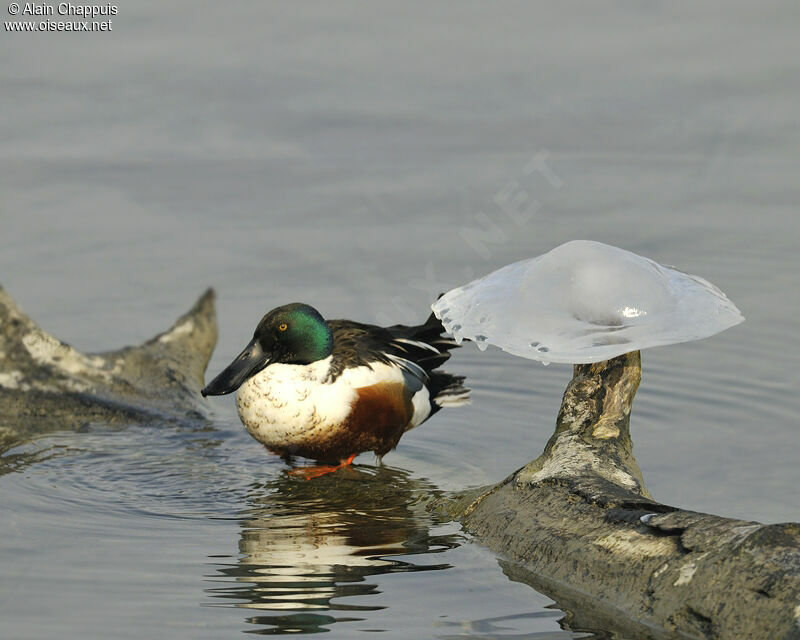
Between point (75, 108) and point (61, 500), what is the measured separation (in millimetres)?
4842

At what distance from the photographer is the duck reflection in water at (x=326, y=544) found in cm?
469

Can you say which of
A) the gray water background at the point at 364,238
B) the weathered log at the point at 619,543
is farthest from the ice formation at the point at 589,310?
the gray water background at the point at 364,238

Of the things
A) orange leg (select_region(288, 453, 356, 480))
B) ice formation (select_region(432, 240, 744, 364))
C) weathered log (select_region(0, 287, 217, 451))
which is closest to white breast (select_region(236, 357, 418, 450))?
orange leg (select_region(288, 453, 356, 480))

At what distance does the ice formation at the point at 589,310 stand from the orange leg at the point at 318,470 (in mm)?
1789

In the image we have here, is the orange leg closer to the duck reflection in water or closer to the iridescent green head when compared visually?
the duck reflection in water

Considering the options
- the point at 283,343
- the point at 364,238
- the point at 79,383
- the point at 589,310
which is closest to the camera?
the point at 589,310

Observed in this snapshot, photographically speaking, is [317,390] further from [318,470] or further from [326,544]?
[326,544]

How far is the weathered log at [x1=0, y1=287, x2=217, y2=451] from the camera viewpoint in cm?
721

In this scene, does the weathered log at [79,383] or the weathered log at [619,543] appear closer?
the weathered log at [619,543]

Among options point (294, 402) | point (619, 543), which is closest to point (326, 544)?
point (294, 402)

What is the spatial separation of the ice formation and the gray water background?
0.85 meters

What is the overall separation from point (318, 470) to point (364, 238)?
7.37ft

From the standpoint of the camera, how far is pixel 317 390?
6.72 meters

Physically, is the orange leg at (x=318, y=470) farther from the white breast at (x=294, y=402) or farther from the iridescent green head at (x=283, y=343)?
the iridescent green head at (x=283, y=343)
